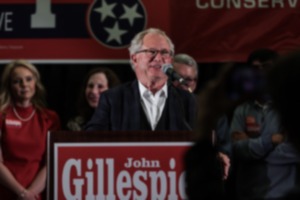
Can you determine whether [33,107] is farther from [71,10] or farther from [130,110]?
[130,110]

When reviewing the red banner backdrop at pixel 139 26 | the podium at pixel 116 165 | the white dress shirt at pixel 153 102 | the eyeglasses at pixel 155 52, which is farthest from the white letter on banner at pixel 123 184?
the red banner backdrop at pixel 139 26

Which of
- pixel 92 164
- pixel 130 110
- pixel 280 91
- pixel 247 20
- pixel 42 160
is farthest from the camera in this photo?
pixel 247 20

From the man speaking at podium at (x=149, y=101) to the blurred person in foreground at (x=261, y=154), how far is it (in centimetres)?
85

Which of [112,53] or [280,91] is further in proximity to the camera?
[112,53]

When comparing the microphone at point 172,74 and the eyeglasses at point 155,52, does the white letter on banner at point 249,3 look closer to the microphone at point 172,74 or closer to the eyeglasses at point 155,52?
the eyeglasses at point 155,52

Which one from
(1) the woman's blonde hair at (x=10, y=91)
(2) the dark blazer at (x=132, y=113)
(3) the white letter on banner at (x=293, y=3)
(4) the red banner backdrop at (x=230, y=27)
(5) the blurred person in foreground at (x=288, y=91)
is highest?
(3) the white letter on banner at (x=293, y=3)

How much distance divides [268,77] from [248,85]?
4 cm

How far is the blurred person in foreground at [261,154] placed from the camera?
4.71 metres

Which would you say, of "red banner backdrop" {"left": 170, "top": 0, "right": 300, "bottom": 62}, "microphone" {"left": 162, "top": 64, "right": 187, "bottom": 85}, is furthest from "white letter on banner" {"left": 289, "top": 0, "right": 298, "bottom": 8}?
"microphone" {"left": 162, "top": 64, "right": 187, "bottom": 85}

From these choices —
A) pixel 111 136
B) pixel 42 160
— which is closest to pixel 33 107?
pixel 42 160

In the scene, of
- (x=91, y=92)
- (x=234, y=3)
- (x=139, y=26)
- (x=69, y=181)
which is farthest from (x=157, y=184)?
(x=234, y=3)

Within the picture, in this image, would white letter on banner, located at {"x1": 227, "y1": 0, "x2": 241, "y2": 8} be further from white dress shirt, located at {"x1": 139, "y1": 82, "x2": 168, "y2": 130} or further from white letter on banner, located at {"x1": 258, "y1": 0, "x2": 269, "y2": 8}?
white dress shirt, located at {"x1": 139, "y1": 82, "x2": 168, "y2": 130}

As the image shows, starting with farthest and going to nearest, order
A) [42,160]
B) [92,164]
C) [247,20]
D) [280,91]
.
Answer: [247,20] < [42,160] < [92,164] < [280,91]

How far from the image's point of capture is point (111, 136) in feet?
11.2
